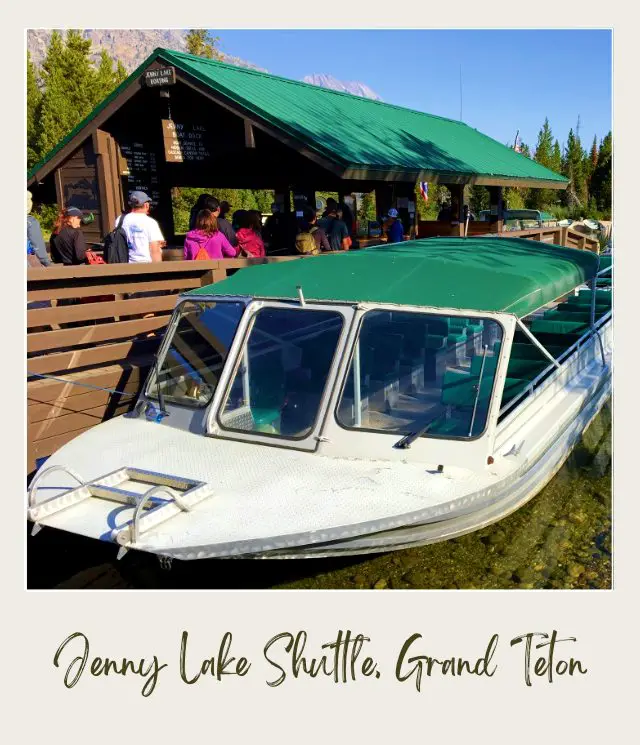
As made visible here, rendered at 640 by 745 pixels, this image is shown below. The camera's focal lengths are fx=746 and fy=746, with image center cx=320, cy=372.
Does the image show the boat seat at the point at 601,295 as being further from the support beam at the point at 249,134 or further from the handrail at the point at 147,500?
the handrail at the point at 147,500

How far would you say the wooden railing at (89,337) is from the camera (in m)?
6.76

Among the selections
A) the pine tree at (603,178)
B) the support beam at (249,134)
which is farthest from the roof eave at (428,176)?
the pine tree at (603,178)

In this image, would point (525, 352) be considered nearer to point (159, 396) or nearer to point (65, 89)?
point (159, 396)

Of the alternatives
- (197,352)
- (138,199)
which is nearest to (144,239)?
(138,199)

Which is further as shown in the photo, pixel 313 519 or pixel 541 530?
pixel 541 530

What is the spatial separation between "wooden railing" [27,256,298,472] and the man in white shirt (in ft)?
1.12

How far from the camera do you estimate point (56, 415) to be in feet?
22.4

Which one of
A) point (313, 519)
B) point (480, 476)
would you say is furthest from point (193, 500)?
point (480, 476)

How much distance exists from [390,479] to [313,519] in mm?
703

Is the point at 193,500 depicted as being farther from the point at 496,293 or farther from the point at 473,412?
the point at 496,293

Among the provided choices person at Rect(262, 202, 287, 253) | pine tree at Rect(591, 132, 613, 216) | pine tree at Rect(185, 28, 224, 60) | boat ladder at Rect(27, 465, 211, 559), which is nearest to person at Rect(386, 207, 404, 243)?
person at Rect(262, 202, 287, 253)

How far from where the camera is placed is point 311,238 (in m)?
9.65

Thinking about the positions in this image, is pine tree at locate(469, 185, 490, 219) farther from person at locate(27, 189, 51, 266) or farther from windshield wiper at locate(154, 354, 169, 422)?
windshield wiper at locate(154, 354, 169, 422)

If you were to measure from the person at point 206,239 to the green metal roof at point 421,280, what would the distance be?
2.11 metres
